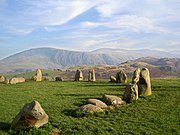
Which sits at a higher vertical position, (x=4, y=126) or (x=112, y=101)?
(x=112, y=101)

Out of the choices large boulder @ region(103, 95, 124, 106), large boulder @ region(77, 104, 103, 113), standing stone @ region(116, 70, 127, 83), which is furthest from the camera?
standing stone @ region(116, 70, 127, 83)

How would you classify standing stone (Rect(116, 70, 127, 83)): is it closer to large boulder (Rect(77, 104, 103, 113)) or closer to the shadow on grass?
large boulder (Rect(77, 104, 103, 113))

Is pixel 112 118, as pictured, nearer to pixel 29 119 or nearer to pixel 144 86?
pixel 29 119

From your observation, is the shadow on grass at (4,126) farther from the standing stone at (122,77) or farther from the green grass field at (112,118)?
the standing stone at (122,77)

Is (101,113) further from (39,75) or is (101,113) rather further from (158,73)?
(158,73)

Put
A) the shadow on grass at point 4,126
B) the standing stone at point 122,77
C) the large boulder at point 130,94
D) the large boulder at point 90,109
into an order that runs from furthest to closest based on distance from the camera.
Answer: the standing stone at point 122,77
the large boulder at point 130,94
the large boulder at point 90,109
the shadow on grass at point 4,126

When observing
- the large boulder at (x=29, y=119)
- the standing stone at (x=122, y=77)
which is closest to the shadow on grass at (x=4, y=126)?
the large boulder at (x=29, y=119)

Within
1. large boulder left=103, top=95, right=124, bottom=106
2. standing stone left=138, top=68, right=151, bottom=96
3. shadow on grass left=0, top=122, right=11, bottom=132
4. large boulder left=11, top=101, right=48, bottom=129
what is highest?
standing stone left=138, top=68, right=151, bottom=96

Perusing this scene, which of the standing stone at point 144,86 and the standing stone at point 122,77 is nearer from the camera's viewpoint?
the standing stone at point 144,86

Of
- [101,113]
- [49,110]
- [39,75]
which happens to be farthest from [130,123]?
[39,75]

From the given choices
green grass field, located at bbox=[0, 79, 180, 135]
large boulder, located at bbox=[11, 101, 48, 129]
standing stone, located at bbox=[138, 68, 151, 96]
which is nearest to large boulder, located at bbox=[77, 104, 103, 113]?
green grass field, located at bbox=[0, 79, 180, 135]

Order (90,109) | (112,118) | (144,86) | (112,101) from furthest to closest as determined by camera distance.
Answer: (144,86) → (112,101) → (90,109) → (112,118)

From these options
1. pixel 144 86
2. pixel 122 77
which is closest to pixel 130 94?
pixel 144 86

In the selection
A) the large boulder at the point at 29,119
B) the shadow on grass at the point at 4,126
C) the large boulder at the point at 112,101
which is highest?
the large boulder at the point at 112,101
